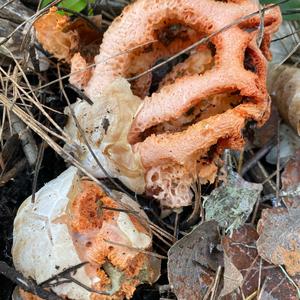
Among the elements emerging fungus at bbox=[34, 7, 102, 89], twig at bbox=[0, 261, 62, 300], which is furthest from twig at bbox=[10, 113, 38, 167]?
twig at bbox=[0, 261, 62, 300]

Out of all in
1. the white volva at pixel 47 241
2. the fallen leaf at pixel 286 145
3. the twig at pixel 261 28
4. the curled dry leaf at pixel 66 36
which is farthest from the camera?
the fallen leaf at pixel 286 145

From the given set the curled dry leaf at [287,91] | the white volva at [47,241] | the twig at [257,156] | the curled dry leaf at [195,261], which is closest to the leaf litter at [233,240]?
the curled dry leaf at [195,261]

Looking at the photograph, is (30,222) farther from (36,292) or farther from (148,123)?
(148,123)

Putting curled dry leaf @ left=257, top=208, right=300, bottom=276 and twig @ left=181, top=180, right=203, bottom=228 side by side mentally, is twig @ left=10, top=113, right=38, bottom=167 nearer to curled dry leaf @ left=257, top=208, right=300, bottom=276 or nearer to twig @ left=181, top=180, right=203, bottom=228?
twig @ left=181, top=180, right=203, bottom=228

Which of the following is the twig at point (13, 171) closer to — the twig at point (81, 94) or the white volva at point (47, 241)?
the white volva at point (47, 241)

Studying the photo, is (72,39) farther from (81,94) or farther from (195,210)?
(195,210)

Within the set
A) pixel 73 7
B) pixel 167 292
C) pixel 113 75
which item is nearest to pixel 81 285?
pixel 167 292

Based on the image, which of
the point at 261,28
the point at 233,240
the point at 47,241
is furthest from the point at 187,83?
the point at 47,241
